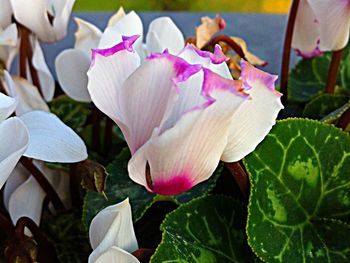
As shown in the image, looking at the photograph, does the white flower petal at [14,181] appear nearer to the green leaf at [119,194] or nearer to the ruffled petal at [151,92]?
the green leaf at [119,194]

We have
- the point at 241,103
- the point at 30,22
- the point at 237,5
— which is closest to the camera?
the point at 241,103

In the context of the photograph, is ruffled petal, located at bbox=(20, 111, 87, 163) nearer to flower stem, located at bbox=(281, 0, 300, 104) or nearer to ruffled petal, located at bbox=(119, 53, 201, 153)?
ruffled petal, located at bbox=(119, 53, 201, 153)

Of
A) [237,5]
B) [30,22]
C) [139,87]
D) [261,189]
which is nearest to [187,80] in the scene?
[139,87]

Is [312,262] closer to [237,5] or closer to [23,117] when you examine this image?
[23,117]

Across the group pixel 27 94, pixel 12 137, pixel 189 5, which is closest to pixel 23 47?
pixel 27 94

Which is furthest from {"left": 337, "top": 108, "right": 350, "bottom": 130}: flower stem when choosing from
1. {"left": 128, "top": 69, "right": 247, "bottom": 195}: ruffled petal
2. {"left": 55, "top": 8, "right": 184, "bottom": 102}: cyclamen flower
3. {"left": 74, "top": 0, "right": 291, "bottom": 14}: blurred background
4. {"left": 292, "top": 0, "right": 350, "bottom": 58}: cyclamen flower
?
{"left": 74, "top": 0, "right": 291, "bottom": 14}: blurred background

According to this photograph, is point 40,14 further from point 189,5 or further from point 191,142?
point 189,5
